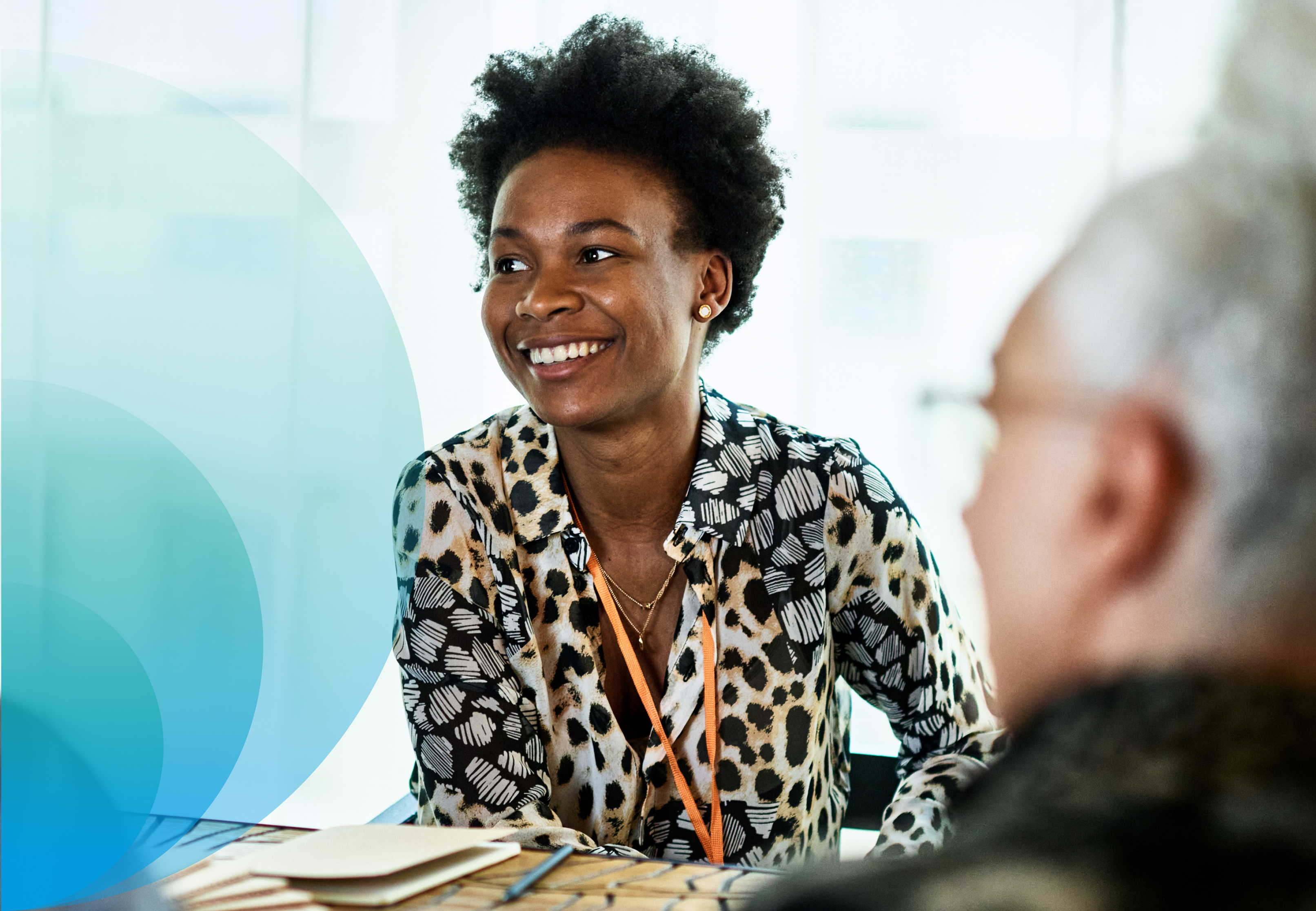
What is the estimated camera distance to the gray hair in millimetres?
268

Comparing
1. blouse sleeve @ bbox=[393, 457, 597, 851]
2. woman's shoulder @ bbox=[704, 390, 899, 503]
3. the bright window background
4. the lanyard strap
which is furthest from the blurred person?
the bright window background

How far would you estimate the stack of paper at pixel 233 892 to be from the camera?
2.16 ft

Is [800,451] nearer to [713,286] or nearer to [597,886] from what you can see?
[713,286]

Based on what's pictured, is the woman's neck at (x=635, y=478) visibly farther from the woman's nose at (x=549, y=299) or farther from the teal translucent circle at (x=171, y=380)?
the teal translucent circle at (x=171, y=380)

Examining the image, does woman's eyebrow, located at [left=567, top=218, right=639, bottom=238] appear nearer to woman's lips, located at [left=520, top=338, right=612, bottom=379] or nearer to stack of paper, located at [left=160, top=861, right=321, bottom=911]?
Answer: woman's lips, located at [left=520, top=338, right=612, bottom=379]

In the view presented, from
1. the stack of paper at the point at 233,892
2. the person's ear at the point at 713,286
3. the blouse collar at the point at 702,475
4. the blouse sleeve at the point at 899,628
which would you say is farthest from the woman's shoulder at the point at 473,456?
the stack of paper at the point at 233,892

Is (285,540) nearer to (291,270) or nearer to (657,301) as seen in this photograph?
(291,270)

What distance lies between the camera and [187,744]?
81cm

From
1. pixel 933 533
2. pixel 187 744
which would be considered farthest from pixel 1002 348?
pixel 933 533

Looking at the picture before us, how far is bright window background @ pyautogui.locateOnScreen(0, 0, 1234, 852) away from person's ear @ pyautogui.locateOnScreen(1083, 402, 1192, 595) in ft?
6.06

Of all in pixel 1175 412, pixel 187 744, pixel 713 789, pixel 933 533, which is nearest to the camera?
pixel 1175 412

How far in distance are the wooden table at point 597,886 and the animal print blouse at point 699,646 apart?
0.40 metres

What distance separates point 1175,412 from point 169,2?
7.83ft

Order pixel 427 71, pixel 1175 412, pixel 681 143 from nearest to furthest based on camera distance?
1. pixel 1175 412
2. pixel 681 143
3. pixel 427 71
